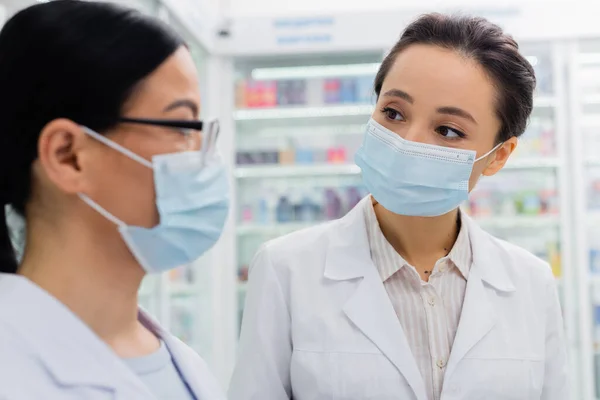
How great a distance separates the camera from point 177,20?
3.89m

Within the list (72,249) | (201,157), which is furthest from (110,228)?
(201,157)

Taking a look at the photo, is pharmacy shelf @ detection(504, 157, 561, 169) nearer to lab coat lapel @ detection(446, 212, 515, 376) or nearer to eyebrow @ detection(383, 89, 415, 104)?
lab coat lapel @ detection(446, 212, 515, 376)

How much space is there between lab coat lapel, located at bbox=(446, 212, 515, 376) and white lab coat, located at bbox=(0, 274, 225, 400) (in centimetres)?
81

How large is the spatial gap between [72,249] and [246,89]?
12.9 ft

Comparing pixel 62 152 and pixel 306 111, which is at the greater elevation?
pixel 62 152


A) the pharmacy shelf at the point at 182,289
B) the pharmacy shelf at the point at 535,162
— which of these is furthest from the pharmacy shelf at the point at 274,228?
the pharmacy shelf at the point at 535,162

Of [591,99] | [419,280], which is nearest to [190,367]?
[419,280]

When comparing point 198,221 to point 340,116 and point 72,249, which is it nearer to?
point 72,249

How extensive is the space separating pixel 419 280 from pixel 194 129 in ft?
2.47

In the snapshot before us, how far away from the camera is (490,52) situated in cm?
150

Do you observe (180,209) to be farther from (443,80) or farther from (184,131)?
(443,80)

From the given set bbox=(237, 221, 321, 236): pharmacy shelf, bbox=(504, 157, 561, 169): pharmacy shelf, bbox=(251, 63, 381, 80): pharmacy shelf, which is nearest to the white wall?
bbox=(251, 63, 381, 80): pharmacy shelf

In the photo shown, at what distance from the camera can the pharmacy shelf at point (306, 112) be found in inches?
181

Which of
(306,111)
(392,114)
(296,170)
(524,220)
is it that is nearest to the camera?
(392,114)
